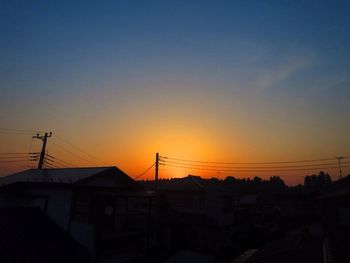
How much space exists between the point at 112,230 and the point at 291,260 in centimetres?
1433

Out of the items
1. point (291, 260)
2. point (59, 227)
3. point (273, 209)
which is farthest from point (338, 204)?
point (273, 209)

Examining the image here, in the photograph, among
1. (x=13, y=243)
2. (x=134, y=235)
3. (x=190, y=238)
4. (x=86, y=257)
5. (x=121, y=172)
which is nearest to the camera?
(x=13, y=243)

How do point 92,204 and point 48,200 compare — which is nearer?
point 92,204

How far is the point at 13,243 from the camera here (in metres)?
14.8

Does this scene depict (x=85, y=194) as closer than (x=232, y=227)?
Yes

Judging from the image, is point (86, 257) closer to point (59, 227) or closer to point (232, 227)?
point (59, 227)

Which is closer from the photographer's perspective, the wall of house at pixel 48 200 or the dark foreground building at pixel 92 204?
the dark foreground building at pixel 92 204

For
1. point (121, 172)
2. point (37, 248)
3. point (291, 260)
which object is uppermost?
point (121, 172)

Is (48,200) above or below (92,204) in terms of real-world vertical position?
above

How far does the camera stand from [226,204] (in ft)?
109

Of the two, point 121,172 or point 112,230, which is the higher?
point 121,172

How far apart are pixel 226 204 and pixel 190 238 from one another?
646 centimetres

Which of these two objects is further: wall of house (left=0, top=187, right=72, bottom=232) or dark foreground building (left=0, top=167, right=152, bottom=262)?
wall of house (left=0, top=187, right=72, bottom=232)

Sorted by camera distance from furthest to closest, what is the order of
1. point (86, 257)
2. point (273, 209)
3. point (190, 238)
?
point (273, 209) < point (190, 238) < point (86, 257)
